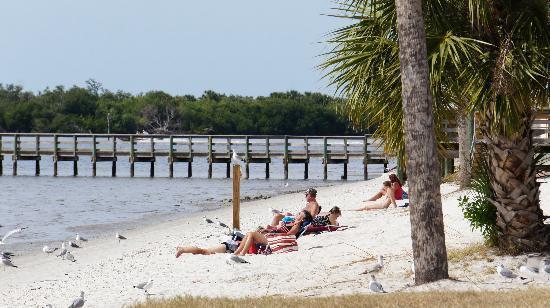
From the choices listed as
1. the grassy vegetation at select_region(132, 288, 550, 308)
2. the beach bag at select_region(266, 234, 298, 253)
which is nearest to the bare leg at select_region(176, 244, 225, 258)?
the beach bag at select_region(266, 234, 298, 253)

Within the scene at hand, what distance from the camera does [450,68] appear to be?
12.5 metres

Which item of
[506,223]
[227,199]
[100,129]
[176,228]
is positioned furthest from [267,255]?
[100,129]

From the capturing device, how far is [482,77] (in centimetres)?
1216

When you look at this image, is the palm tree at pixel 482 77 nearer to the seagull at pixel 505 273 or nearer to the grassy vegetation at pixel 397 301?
the seagull at pixel 505 273

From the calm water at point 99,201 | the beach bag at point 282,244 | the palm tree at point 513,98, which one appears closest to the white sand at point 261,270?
the beach bag at point 282,244

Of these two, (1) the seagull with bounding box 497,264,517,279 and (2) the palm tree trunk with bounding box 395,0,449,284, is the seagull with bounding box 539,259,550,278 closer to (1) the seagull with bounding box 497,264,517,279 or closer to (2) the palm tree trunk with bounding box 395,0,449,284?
(1) the seagull with bounding box 497,264,517,279

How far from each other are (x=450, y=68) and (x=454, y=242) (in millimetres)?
3211

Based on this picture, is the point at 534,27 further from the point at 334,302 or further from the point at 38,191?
the point at 38,191

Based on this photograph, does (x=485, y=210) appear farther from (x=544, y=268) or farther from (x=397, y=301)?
(x=397, y=301)

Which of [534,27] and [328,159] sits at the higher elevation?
[534,27]

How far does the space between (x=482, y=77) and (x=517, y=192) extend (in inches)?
66.5

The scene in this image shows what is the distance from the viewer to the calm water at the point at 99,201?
3018 centimetres

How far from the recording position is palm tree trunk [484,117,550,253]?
Result: 12703 millimetres

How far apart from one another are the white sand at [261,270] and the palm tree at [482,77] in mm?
958
